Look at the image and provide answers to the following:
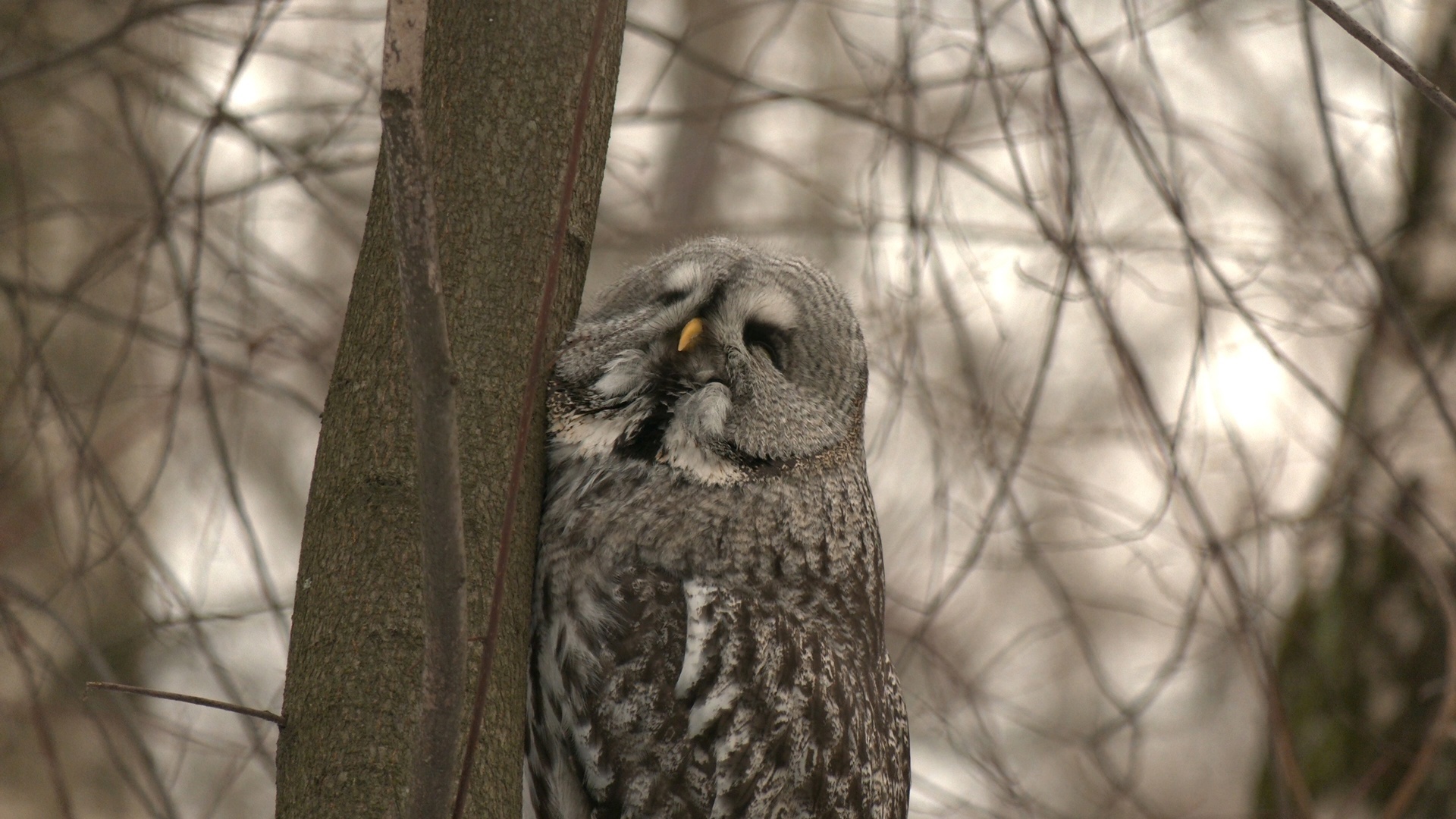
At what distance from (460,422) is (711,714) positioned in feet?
2.51

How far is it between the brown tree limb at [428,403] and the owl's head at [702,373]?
3.37 feet

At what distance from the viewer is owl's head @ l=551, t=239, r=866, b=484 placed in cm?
268

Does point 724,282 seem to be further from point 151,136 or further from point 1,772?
point 1,772

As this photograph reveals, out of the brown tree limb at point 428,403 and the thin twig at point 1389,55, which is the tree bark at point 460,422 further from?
the thin twig at point 1389,55

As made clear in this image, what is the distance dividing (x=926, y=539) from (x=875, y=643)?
9.72 ft

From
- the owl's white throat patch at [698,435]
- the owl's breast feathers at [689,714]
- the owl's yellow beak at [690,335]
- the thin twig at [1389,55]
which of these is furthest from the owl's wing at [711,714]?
the thin twig at [1389,55]

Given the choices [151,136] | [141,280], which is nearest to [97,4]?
[151,136]

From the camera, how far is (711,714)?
98.8 inches

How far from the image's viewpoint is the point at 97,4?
388 centimetres

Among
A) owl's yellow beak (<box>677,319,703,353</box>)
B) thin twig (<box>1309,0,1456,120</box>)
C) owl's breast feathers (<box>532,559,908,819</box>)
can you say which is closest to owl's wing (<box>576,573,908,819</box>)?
owl's breast feathers (<box>532,559,908,819</box>)

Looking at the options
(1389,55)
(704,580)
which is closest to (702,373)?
(704,580)

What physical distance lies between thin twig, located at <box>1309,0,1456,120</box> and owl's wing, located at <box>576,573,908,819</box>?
142 centimetres

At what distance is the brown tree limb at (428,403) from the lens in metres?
1.46

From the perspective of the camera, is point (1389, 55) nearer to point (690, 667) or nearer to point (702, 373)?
point (702, 373)
